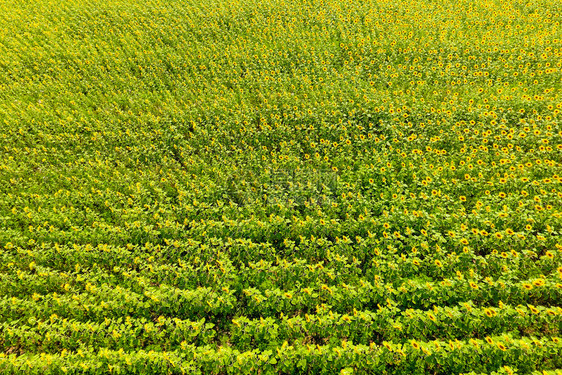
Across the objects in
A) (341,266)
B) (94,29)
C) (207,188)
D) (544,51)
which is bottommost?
(341,266)

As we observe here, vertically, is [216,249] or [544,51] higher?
[544,51]

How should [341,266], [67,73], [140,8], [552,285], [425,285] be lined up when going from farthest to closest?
[140,8]
[67,73]
[341,266]
[425,285]
[552,285]

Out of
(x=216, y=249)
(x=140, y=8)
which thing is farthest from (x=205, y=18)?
(x=216, y=249)

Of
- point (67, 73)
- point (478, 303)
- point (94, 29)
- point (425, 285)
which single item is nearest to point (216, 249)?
point (425, 285)

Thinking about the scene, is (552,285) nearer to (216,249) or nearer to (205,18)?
(216,249)

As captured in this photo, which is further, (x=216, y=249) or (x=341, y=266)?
(x=216, y=249)

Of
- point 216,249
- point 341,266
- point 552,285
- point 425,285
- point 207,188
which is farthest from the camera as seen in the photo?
point 207,188
